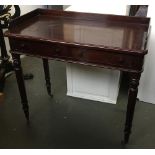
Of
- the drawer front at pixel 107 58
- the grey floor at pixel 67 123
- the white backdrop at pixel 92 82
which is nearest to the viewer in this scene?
the drawer front at pixel 107 58

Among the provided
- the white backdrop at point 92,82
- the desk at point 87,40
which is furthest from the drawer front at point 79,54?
the white backdrop at point 92,82

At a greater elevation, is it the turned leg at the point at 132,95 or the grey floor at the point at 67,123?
the turned leg at the point at 132,95

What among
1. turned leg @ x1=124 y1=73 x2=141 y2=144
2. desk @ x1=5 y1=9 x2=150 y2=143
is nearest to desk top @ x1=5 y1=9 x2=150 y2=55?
desk @ x1=5 y1=9 x2=150 y2=143

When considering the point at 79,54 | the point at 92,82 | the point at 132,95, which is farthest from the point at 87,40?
the point at 92,82

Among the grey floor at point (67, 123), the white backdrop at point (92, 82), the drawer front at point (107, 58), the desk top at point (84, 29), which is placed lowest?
the grey floor at point (67, 123)

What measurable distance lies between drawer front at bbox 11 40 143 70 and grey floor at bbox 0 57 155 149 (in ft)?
2.03

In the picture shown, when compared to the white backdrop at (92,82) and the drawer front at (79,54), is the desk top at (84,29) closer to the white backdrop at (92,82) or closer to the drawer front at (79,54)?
the drawer front at (79,54)

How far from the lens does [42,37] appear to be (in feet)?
4.10

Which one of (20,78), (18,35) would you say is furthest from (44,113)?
(18,35)

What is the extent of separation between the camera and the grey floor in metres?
1.54

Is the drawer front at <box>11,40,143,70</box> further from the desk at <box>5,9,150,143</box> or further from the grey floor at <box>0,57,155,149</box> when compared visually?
the grey floor at <box>0,57,155,149</box>

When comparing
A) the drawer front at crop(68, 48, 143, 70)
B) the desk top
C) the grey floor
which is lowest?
the grey floor

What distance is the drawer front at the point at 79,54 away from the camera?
1146mm

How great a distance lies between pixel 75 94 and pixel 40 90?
1.17 ft
